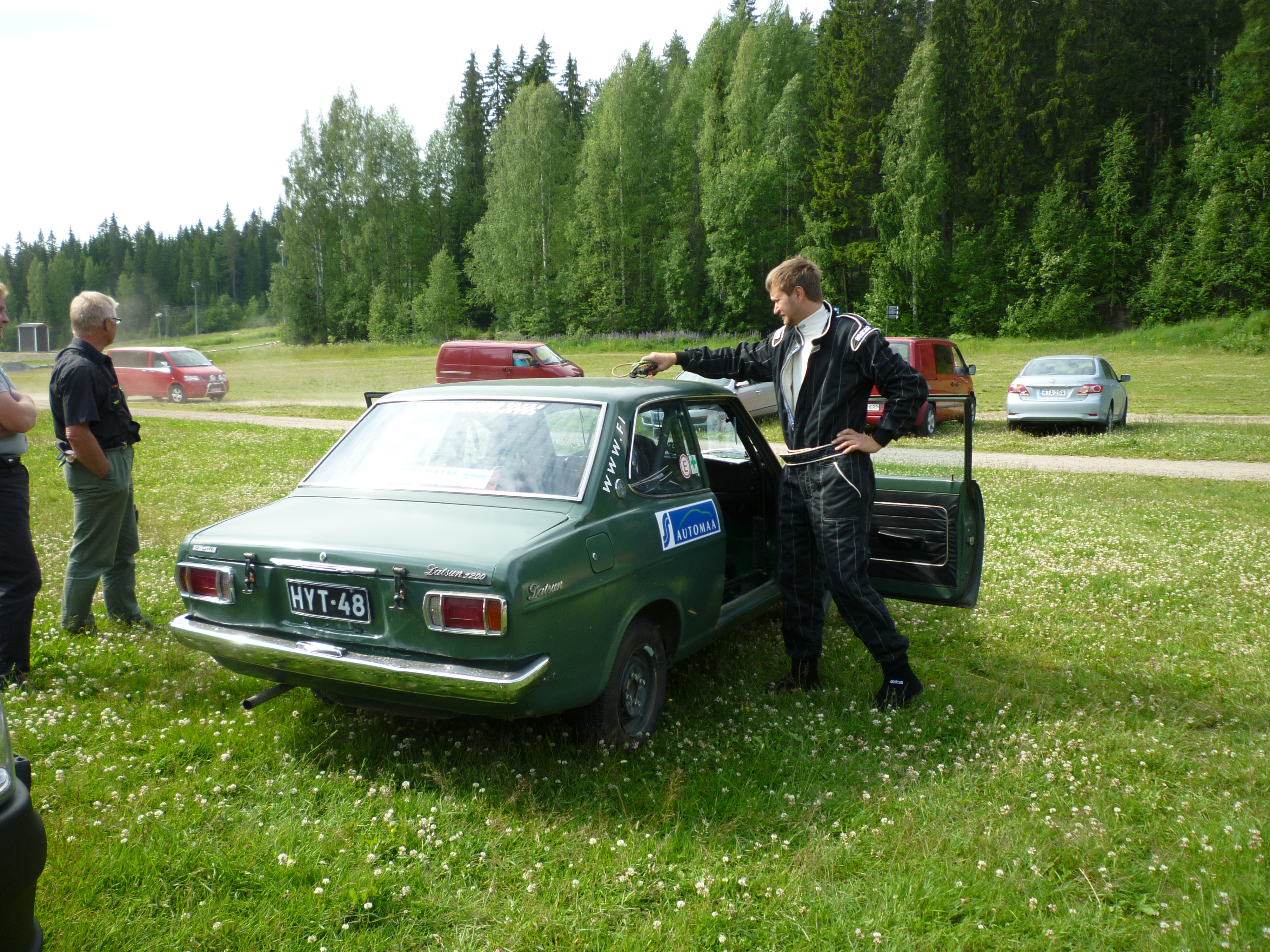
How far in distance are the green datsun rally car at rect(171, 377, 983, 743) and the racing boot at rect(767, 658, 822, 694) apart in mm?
371

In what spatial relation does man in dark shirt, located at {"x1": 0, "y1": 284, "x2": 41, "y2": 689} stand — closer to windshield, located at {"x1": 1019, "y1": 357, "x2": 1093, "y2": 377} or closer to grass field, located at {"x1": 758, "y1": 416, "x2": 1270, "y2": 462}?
grass field, located at {"x1": 758, "y1": 416, "x2": 1270, "y2": 462}

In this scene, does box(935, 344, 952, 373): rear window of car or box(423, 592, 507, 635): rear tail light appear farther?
box(935, 344, 952, 373): rear window of car

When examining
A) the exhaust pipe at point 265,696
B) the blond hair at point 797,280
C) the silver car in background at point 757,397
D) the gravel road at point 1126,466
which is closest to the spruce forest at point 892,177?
the silver car in background at point 757,397

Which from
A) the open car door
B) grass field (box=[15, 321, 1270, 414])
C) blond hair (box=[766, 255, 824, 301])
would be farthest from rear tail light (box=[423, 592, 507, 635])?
grass field (box=[15, 321, 1270, 414])

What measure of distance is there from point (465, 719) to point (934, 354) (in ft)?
46.4

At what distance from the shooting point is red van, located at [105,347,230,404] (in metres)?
27.1

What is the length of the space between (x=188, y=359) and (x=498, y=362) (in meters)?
9.82

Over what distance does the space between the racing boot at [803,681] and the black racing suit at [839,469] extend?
327mm

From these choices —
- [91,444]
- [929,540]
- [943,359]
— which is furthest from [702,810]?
[943,359]

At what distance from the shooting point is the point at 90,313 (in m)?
4.82

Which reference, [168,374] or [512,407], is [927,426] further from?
[168,374]

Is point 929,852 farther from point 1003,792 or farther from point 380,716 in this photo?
point 380,716

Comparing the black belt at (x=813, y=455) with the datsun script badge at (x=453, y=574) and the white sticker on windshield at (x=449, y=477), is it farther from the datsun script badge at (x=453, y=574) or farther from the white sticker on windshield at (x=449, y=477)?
the datsun script badge at (x=453, y=574)

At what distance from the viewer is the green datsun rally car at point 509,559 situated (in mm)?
3150
